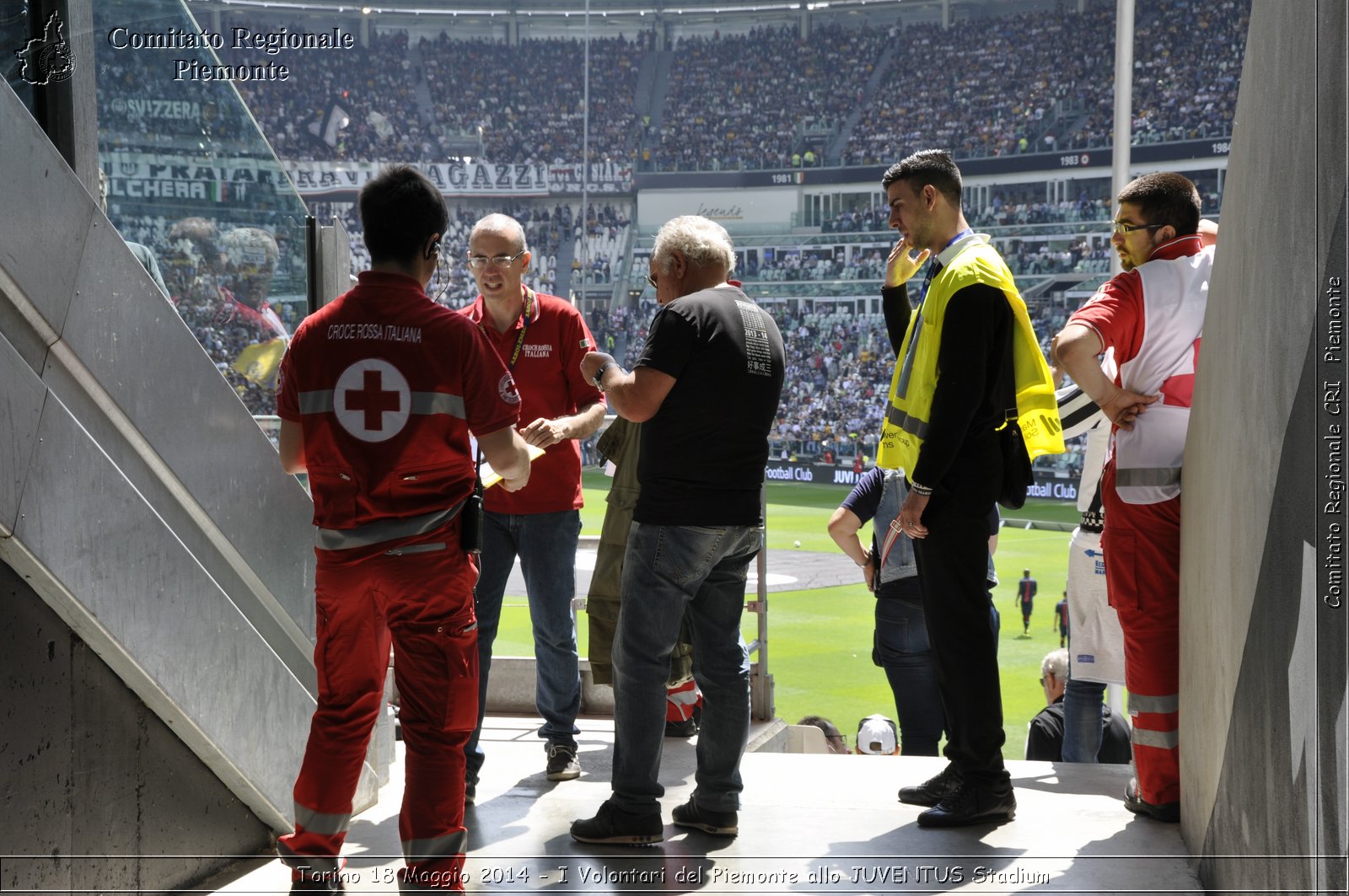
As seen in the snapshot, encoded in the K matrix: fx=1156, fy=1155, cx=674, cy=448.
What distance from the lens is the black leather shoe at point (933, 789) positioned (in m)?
3.25

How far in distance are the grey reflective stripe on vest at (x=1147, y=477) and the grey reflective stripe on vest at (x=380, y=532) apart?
191cm

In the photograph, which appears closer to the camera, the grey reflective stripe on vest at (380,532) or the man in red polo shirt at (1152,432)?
the grey reflective stripe on vest at (380,532)

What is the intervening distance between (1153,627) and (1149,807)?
0.50 m

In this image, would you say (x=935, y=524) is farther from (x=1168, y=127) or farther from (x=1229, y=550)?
(x=1168, y=127)

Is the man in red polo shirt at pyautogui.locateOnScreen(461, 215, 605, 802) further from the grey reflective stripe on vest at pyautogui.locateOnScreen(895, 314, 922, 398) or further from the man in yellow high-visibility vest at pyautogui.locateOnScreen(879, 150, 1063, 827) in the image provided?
the man in yellow high-visibility vest at pyautogui.locateOnScreen(879, 150, 1063, 827)

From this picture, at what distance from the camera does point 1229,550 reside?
2475 millimetres

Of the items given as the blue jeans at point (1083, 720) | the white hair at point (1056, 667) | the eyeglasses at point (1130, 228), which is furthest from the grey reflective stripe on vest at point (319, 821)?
the white hair at point (1056, 667)

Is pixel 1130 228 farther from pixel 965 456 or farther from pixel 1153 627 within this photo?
pixel 1153 627

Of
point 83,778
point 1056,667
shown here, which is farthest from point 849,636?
point 83,778

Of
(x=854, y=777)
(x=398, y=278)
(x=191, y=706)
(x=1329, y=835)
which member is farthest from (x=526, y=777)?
(x=1329, y=835)

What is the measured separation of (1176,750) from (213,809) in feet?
8.31

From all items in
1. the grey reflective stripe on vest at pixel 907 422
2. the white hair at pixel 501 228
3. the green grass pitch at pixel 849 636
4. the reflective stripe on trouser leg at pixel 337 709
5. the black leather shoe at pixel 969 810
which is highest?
the white hair at pixel 501 228

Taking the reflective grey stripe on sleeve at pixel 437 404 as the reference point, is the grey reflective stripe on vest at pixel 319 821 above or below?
below

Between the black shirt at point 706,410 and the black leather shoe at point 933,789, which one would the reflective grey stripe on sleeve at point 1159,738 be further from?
the black shirt at point 706,410
